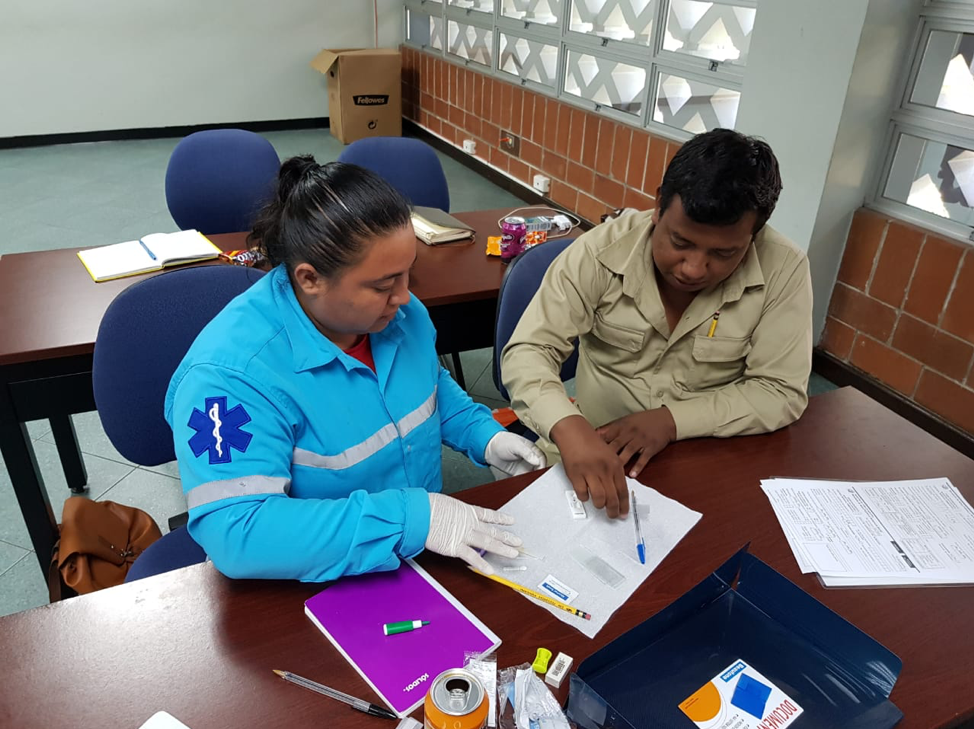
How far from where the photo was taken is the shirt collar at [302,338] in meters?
1.04

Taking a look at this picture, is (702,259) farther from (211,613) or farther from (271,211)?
(211,613)

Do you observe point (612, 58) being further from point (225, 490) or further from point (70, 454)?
point (225, 490)

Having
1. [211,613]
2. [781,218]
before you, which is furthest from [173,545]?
[781,218]

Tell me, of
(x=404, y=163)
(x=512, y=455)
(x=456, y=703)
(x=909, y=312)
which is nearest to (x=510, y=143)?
(x=404, y=163)

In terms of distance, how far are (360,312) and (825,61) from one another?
227 cm

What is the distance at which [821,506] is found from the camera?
3.85 feet

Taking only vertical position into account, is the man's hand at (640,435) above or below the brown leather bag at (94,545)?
above

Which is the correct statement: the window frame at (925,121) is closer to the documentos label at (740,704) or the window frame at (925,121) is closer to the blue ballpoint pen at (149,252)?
the documentos label at (740,704)

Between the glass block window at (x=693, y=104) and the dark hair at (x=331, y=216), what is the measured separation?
249 centimetres

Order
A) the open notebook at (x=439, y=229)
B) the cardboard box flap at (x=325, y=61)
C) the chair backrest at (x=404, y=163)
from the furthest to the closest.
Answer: the cardboard box flap at (x=325, y=61) < the chair backrest at (x=404, y=163) < the open notebook at (x=439, y=229)

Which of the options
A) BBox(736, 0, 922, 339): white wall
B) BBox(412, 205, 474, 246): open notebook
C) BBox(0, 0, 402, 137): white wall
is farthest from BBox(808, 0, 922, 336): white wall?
BBox(0, 0, 402, 137): white wall

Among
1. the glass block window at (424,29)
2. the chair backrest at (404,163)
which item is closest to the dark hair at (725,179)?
the chair backrest at (404,163)

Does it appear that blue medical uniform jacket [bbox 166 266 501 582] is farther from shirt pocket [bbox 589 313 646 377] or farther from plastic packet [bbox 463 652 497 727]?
shirt pocket [bbox 589 313 646 377]

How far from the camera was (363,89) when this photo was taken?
5.88 metres
